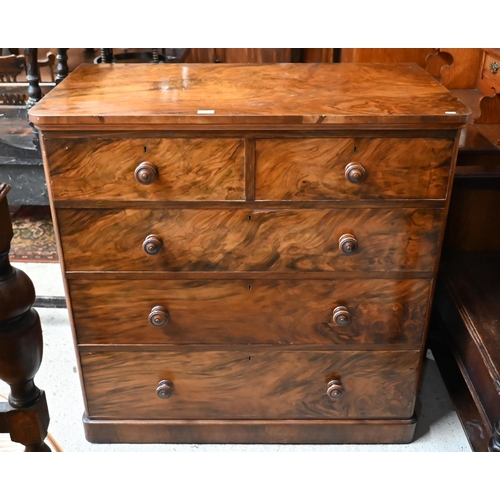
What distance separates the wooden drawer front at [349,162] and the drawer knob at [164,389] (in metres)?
0.66

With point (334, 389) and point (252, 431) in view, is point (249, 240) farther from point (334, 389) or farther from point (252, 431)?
point (252, 431)

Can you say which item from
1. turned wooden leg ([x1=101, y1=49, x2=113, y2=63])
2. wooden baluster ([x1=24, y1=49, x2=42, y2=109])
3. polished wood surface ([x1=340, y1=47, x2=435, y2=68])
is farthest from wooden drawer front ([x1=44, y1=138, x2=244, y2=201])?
polished wood surface ([x1=340, y1=47, x2=435, y2=68])

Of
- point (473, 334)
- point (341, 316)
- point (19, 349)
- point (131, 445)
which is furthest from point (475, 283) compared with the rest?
point (19, 349)

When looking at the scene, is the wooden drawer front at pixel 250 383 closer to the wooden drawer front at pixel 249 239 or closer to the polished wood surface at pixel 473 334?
the polished wood surface at pixel 473 334

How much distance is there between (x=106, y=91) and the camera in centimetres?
153

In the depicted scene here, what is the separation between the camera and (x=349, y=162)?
1.43 metres

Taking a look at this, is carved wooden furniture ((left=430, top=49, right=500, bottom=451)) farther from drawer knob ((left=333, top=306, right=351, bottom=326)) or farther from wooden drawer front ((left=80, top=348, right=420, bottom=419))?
drawer knob ((left=333, top=306, right=351, bottom=326))

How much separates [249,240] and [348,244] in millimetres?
263

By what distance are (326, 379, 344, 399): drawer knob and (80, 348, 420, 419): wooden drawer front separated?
2 cm

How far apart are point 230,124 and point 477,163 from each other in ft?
3.27

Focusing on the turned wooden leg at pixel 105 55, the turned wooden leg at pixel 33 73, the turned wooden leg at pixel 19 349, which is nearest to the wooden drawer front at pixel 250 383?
the turned wooden leg at pixel 19 349

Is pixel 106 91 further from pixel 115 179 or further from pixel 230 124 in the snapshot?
pixel 230 124

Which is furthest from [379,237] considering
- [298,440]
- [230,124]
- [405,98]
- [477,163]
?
[298,440]
